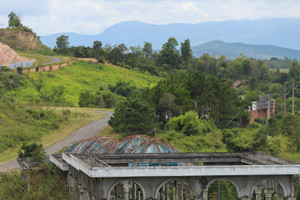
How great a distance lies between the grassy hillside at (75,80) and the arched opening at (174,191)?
4182 centimetres

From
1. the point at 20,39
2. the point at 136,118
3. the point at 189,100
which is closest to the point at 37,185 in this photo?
the point at 136,118

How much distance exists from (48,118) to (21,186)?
27.6m

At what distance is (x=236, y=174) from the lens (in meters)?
26.1

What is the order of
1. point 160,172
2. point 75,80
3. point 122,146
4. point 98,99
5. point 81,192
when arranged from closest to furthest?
point 160,172 < point 81,192 < point 122,146 < point 98,99 < point 75,80

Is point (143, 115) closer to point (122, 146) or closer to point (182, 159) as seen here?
point (122, 146)

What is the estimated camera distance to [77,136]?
54.4 metres

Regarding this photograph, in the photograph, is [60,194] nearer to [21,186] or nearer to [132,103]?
[21,186]

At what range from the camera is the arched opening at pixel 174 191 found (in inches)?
1206

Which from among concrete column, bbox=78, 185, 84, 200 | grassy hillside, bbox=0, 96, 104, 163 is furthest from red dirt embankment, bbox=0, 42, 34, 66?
concrete column, bbox=78, 185, 84, 200

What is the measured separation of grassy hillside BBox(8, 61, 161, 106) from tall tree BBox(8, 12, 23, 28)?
29997 mm

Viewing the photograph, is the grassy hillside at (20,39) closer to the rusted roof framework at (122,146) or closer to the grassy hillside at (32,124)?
the grassy hillside at (32,124)

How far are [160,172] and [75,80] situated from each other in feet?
226

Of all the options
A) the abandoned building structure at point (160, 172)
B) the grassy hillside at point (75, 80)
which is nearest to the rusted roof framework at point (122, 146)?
the abandoned building structure at point (160, 172)

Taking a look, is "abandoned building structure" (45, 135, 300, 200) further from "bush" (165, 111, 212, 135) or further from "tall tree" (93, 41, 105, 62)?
"tall tree" (93, 41, 105, 62)
